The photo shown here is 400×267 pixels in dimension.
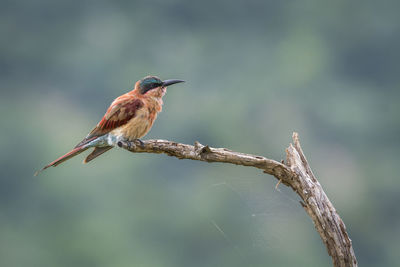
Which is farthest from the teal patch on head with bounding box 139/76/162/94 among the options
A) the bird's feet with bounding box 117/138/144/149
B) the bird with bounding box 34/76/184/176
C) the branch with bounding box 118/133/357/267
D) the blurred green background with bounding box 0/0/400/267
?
the blurred green background with bounding box 0/0/400/267

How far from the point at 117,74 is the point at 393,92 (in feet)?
54.5

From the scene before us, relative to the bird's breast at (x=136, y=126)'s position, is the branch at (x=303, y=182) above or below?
below

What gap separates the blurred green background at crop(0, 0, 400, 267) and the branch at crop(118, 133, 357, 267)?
493 inches

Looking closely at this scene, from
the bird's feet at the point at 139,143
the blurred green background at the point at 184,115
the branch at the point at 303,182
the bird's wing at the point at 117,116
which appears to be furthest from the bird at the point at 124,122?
the blurred green background at the point at 184,115

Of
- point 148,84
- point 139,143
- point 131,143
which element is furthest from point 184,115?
point 139,143

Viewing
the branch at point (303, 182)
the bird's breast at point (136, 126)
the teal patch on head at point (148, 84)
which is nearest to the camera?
the branch at point (303, 182)

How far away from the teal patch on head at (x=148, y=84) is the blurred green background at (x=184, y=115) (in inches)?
475

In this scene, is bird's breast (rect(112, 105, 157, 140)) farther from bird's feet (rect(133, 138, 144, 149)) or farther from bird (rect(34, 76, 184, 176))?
bird's feet (rect(133, 138, 144, 149))

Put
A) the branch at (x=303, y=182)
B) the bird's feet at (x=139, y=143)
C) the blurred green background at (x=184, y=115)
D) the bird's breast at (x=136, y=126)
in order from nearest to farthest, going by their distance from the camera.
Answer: the branch at (x=303, y=182)
the bird's feet at (x=139, y=143)
the bird's breast at (x=136, y=126)
the blurred green background at (x=184, y=115)

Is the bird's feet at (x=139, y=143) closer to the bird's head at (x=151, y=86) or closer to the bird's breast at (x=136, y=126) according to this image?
the bird's breast at (x=136, y=126)

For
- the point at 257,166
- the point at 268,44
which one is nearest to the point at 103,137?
the point at 257,166

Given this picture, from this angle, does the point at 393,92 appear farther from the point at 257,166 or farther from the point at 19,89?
the point at 257,166

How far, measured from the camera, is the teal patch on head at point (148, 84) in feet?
14.2

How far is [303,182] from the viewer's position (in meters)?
3.45
